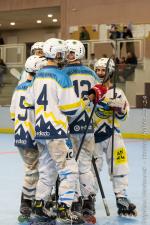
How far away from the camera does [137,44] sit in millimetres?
17422

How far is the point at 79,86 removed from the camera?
5.39 metres

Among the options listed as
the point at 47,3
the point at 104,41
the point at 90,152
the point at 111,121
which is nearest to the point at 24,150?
the point at 90,152

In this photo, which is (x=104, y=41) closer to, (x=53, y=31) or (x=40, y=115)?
(x=53, y=31)

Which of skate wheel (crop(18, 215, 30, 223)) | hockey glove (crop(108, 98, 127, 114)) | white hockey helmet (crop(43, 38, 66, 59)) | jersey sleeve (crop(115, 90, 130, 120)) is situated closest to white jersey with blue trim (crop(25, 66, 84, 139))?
white hockey helmet (crop(43, 38, 66, 59))

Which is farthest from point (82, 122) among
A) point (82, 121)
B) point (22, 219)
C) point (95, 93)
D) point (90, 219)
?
point (22, 219)

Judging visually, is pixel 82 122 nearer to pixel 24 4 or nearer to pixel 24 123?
pixel 24 123

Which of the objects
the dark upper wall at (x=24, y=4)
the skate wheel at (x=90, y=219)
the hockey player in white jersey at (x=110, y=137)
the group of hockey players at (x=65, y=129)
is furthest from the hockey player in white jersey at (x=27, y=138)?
the dark upper wall at (x=24, y=4)

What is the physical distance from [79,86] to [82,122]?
341 mm

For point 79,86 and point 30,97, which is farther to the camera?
point 79,86

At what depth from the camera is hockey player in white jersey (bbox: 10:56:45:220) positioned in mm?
5324

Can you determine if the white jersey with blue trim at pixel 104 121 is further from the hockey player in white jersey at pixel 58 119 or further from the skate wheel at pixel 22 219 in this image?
the skate wheel at pixel 22 219

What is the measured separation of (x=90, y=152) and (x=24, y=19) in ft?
69.2

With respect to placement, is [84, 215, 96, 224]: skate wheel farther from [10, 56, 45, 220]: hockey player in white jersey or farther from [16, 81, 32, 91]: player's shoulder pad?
[16, 81, 32, 91]: player's shoulder pad

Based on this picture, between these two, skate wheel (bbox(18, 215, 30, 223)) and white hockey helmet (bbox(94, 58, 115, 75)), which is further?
white hockey helmet (bbox(94, 58, 115, 75))
